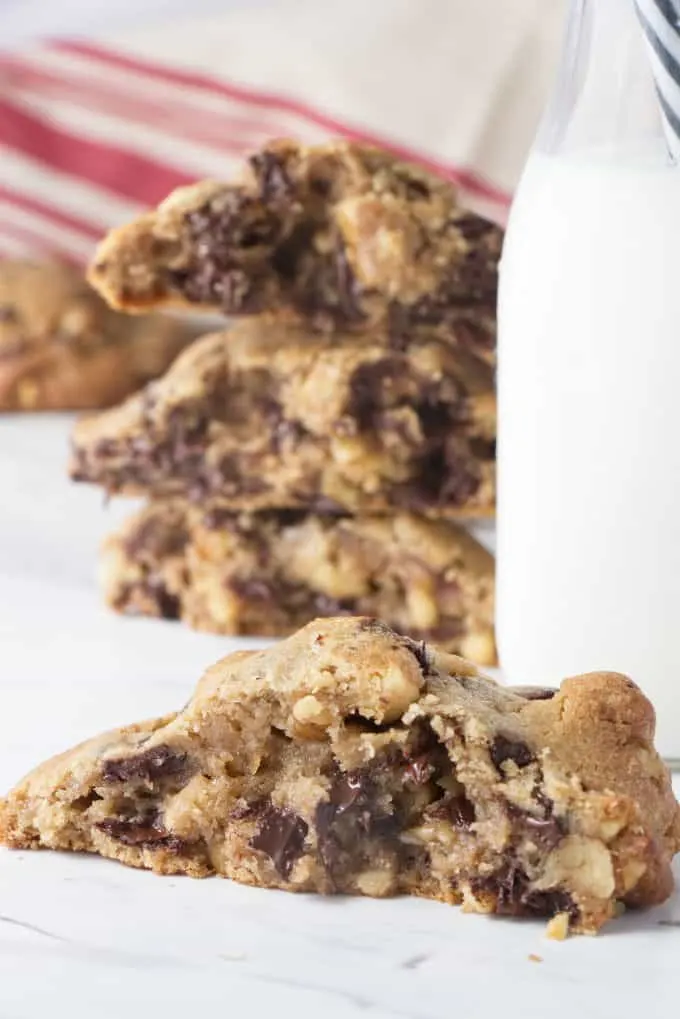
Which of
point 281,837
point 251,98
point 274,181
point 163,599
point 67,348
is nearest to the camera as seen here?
point 281,837

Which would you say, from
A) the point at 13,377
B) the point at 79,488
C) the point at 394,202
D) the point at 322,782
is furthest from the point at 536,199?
the point at 13,377

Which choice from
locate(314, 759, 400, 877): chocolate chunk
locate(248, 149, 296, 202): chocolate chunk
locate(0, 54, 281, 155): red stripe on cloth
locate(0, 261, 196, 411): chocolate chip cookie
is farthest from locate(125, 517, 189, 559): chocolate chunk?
locate(0, 54, 281, 155): red stripe on cloth

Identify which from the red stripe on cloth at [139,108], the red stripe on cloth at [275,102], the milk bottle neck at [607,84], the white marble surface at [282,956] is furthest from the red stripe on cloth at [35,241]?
the white marble surface at [282,956]

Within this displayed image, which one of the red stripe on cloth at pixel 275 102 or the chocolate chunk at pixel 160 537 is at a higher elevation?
the red stripe on cloth at pixel 275 102

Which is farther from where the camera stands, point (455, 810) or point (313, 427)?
point (313, 427)

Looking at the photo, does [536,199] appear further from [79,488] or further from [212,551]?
[79,488]

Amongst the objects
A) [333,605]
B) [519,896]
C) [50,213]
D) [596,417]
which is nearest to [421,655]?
[519,896]

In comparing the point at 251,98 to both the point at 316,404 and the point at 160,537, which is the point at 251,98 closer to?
the point at 160,537

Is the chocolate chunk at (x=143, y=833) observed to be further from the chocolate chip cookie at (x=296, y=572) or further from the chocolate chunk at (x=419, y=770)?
the chocolate chip cookie at (x=296, y=572)
